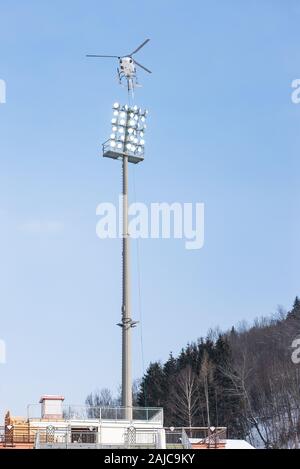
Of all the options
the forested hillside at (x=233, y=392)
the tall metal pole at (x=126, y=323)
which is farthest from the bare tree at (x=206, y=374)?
the tall metal pole at (x=126, y=323)

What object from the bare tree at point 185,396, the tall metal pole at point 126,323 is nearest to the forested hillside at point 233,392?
the bare tree at point 185,396

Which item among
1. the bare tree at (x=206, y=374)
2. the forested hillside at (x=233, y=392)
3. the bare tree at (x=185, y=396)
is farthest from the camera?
the bare tree at (x=206, y=374)

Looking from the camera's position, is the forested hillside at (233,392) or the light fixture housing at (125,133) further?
the forested hillside at (233,392)

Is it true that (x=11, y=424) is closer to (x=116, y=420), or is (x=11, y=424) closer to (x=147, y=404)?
(x=116, y=420)

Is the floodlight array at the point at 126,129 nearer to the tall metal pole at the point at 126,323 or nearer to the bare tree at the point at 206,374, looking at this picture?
the tall metal pole at the point at 126,323

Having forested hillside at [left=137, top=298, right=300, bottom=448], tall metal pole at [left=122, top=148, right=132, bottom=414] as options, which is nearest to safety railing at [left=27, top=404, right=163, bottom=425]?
tall metal pole at [left=122, top=148, right=132, bottom=414]

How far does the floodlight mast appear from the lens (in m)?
41.0

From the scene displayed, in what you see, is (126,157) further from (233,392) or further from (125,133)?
(233,392)

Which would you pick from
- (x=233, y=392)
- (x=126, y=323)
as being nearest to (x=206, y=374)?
Answer: (x=233, y=392)

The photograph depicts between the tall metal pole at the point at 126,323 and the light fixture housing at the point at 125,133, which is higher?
the light fixture housing at the point at 125,133

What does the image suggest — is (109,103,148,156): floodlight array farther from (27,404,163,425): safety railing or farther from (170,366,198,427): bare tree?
(170,366,198,427): bare tree

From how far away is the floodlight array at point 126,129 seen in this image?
145ft

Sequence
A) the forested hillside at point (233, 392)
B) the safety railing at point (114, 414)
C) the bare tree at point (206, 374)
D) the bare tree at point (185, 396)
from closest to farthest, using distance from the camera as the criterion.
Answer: the safety railing at point (114, 414), the forested hillside at point (233, 392), the bare tree at point (185, 396), the bare tree at point (206, 374)
